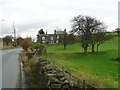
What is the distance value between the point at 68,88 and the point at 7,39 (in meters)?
94.6

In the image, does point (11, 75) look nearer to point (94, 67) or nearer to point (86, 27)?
point (94, 67)

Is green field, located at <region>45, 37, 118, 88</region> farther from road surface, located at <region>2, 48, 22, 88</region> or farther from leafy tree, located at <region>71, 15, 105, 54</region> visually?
leafy tree, located at <region>71, 15, 105, 54</region>

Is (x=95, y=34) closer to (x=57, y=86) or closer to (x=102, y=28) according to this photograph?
(x=102, y=28)

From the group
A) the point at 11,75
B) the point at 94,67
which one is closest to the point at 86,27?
the point at 94,67

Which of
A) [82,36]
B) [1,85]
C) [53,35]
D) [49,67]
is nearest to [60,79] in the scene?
[49,67]

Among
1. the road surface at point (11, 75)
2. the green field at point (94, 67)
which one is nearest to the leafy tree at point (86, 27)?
the green field at point (94, 67)

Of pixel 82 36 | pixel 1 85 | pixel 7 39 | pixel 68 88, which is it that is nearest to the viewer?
pixel 68 88

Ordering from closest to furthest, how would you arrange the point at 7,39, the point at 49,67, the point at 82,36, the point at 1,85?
the point at 49,67
the point at 1,85
the point at 82,36
the point at 7,39

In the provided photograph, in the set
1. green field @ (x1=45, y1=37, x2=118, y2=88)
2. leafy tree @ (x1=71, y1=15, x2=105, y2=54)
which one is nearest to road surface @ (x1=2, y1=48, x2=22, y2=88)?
green field @ (x1=45, y1=37, x2=118, y2=88)

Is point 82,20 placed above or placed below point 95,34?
above

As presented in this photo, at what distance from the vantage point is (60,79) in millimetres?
7758

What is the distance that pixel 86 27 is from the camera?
152 feet

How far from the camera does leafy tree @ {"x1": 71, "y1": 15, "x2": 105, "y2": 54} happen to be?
45594mm

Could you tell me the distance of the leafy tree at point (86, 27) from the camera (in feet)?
150
